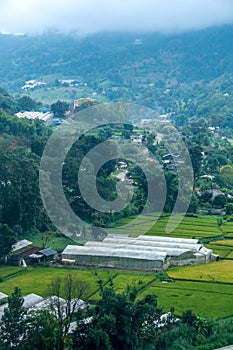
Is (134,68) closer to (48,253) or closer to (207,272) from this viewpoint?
(48,253)

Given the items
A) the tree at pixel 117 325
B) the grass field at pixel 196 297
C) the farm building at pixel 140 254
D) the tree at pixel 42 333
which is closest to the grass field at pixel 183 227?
the farm building at pixel 140 254

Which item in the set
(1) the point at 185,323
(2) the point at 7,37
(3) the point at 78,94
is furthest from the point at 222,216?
(2) the point at 7,37

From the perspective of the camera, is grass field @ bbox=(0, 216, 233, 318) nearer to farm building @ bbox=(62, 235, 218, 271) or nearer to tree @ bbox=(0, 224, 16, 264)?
farm building @ bbox=(62, 235, 218, 271)

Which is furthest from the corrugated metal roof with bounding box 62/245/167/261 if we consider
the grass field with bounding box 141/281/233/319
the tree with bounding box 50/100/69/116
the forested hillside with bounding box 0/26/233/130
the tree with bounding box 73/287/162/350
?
the forested hillside with bounding box 0/26/233/130

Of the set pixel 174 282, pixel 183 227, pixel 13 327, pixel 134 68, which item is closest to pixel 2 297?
pixel 13 327

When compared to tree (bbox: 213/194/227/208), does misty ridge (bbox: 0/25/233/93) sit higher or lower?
higher

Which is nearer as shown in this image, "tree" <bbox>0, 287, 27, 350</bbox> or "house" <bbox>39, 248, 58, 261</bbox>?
"tree" <bbox>0, 287, 27, 350</bbox>

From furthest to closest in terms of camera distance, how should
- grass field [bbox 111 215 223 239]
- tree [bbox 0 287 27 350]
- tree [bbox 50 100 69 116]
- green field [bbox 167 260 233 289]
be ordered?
tree [bbox 50 100 69 116]
grass field [bbox 111 215 223 239]
green field [bbox 167 260 233 289]
tree [bbox 0 287 27 350]
